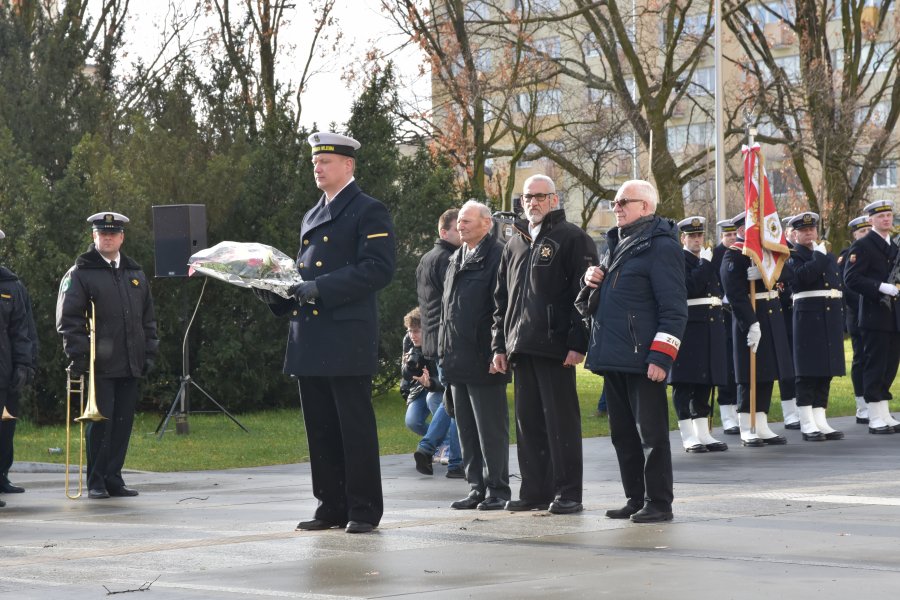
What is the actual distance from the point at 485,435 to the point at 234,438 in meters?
8.50

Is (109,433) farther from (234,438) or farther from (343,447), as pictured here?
(234,438)

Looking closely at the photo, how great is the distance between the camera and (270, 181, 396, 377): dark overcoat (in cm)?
811

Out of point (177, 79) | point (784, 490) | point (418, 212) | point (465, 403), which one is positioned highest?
point (177, 79)

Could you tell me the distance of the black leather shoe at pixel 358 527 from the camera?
820cm

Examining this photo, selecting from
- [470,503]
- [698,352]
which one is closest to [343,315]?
[470,503]

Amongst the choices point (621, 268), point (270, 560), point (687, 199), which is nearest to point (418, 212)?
point (621, 268)

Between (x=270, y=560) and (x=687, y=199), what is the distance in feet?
165

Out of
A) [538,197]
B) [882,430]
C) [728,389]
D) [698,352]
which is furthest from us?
[728,389]

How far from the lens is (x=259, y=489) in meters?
12.1

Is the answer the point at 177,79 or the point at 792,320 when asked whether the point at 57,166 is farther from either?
the point at 792,320

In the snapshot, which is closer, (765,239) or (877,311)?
(765,239)

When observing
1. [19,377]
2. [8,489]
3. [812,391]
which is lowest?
[8,489]

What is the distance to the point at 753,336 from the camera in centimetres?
1417

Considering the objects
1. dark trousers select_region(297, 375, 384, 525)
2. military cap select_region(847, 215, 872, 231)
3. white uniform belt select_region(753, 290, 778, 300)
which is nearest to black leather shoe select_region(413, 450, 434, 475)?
white uniform belt select_region(753, 290, 778, 300)
